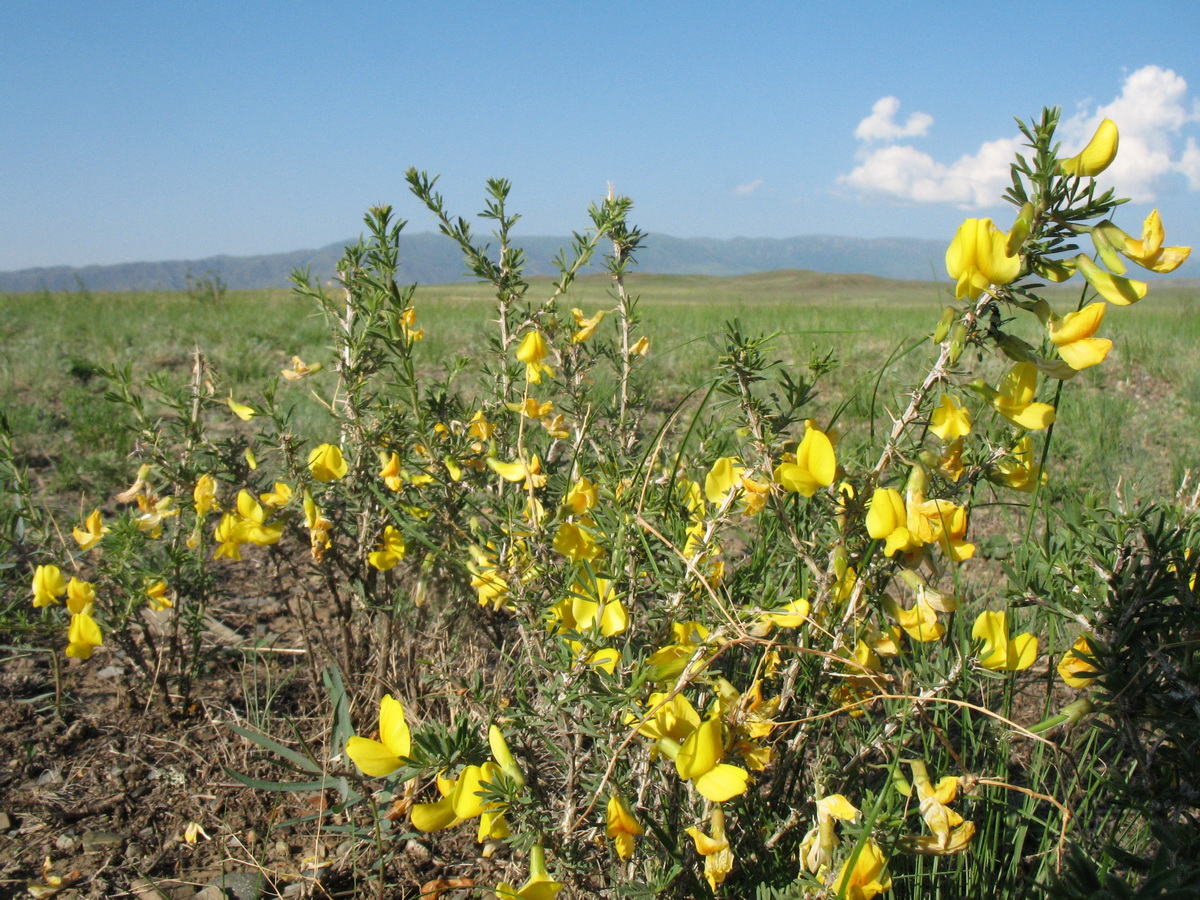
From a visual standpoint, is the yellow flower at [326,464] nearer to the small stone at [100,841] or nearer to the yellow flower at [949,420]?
the small stone at [100,841]

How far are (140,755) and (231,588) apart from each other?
2.66 feet

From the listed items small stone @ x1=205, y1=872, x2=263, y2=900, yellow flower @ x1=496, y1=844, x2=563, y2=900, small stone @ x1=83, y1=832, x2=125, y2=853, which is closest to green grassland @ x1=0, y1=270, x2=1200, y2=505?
yellow flower @ x1=496, y1=844, x2=563, y2=900

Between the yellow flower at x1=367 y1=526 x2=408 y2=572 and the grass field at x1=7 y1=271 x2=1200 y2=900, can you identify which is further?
the yellow flower at x1=367 y1=526 x2=408 y2=572

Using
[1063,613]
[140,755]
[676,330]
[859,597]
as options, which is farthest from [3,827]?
[676,330]

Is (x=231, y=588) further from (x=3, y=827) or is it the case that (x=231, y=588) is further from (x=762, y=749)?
(x=762, y=749)

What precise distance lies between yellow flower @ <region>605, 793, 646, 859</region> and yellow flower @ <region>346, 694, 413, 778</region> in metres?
0.27

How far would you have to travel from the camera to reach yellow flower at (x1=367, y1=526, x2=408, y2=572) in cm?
167

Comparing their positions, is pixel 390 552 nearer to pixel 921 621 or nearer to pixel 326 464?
pixel 326 464

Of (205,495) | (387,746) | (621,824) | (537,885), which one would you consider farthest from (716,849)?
(205,495)

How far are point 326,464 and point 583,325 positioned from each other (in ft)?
2.26

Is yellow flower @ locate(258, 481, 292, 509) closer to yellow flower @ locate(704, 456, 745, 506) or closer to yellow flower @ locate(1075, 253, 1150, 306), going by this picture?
yellow flower @ locate(704, 456, 745, 506)

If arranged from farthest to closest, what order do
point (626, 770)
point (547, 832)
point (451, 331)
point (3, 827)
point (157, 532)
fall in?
point (451, 331)
point (157, 532)
point (3, 827)
point (626, 770)
point (547, 832)

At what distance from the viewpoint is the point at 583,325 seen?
5.96ft

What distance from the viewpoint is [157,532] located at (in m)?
1.73
